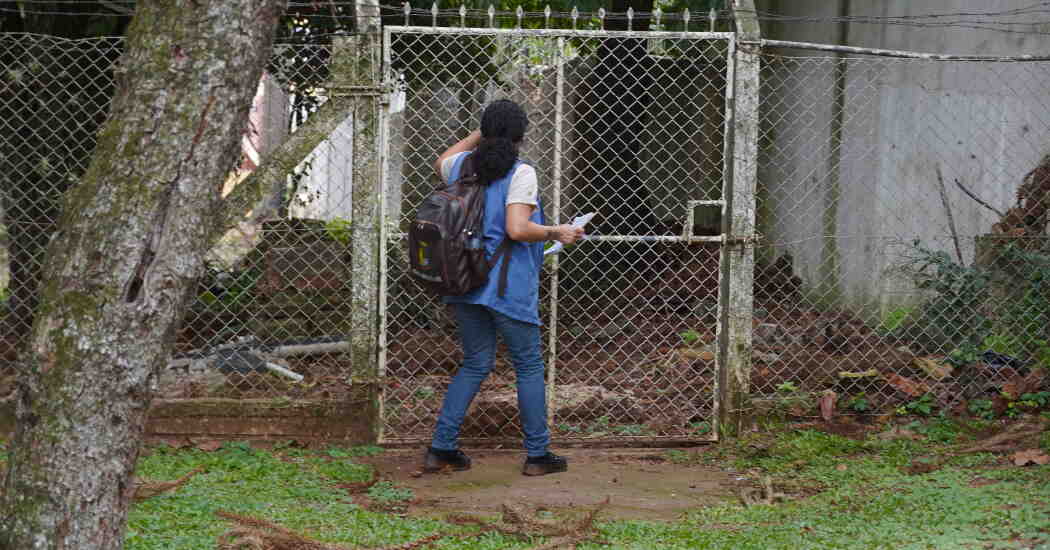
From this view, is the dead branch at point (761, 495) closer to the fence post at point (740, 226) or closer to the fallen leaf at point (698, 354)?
the fence post at point (740, 226)

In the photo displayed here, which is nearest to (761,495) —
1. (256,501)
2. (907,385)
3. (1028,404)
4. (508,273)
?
(508,273)

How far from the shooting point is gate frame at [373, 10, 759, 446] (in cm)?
544

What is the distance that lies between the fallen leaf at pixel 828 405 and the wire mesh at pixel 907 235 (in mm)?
164

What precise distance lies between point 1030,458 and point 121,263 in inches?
172

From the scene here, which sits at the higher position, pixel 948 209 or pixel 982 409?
pixel 948 209

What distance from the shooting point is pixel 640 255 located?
777 centimetres

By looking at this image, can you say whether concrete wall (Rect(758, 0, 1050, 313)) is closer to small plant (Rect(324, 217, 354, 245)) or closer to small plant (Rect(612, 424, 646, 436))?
small plant (Rect(612, 424, 646, 436))

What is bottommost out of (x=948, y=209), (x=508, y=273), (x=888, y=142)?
(x=508, y=273)

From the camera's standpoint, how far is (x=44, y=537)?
2.56 m

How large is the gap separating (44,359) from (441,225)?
247 centimetres

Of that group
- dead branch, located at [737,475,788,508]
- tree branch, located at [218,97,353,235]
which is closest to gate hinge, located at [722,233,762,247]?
dead branch, located at [737,475,788,508]

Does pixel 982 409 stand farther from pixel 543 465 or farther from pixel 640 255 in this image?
pixel 640 255

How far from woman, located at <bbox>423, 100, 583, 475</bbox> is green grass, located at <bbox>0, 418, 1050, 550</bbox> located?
42 centimetres

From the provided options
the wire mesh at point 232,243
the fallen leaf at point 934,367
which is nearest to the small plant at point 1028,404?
the fallen leaf at point 934,367
